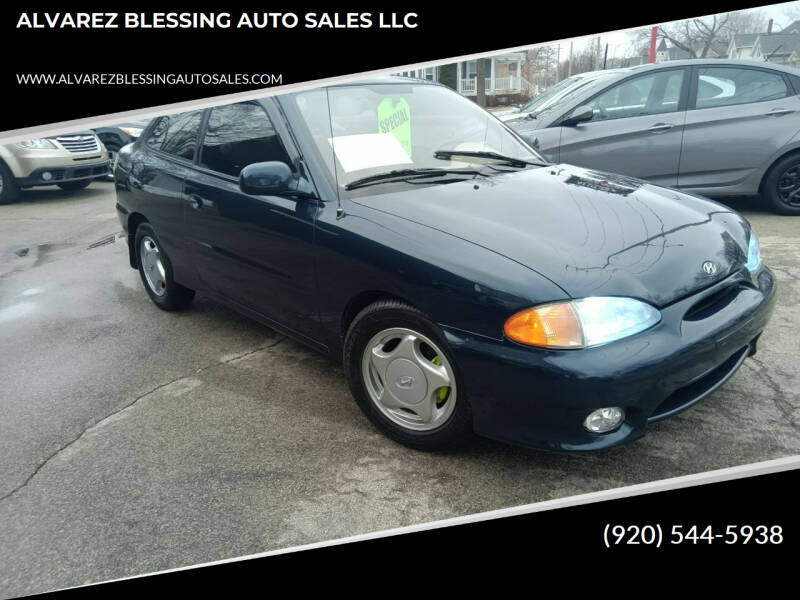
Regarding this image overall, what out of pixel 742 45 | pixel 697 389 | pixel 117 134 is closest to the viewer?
pixel 697 389

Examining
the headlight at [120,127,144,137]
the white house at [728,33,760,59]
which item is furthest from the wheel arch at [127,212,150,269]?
the headlight at [120,127,144,137]

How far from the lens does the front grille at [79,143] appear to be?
1007 cm

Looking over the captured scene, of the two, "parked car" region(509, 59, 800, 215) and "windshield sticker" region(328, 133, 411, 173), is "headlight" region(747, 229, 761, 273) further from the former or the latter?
"parked car" region(509, 59, 800, 215)

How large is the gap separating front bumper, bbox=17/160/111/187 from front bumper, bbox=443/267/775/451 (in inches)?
385

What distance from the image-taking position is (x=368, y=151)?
10.6ft

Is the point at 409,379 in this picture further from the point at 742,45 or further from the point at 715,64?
the point at 715,64

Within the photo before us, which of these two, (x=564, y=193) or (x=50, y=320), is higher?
(x=564, y=193)

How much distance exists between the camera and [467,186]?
3.12m

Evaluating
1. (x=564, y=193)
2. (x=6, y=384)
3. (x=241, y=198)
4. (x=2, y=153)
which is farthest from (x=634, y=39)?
(x=2, y=153)

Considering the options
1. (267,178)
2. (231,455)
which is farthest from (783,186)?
(231,455)

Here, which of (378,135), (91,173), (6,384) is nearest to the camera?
(378,135)

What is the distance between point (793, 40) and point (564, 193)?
4.61m

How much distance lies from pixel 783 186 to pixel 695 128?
1.04m

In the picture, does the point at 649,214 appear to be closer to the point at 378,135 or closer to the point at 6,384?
the point at 378,135
